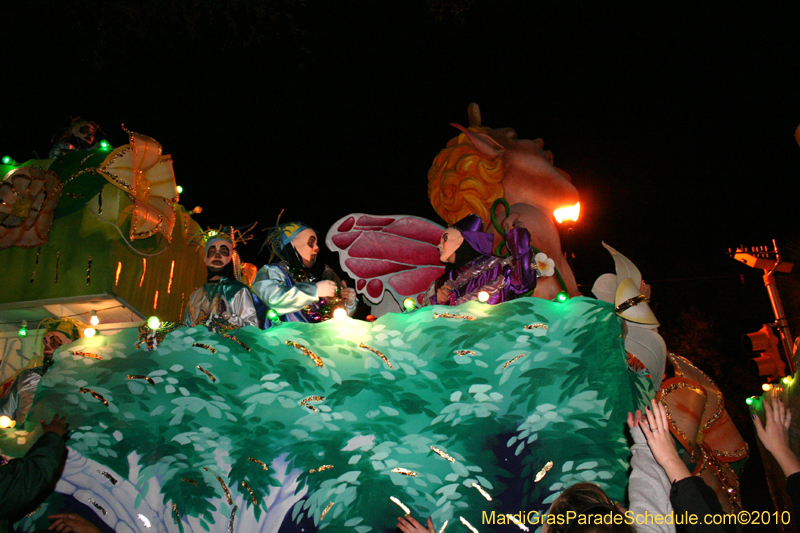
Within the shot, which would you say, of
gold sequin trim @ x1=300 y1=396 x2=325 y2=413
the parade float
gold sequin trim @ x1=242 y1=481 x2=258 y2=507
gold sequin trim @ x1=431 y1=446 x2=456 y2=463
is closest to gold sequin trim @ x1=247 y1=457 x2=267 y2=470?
the parade float

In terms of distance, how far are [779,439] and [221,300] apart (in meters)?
3.04

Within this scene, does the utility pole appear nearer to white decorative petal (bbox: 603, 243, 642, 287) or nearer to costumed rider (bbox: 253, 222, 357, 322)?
white decorative petal (bbox: 603, 243, 642, 287)

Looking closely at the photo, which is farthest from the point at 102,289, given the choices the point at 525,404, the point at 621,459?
the point at 621,459

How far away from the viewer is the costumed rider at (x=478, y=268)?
11.7 feet

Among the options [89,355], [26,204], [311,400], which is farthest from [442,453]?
[26,204]

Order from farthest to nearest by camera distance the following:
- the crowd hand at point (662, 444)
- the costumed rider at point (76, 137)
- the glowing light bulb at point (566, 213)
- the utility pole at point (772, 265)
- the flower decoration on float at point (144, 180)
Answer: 1. the utility pole at point (772, 265)
2. the costumed rider at point (76, 137)
3. the glowing light bulb at point (566, 213)
4. the flower decoration on float at point (144, 180)
5. the crowd hand at point (662, 444)

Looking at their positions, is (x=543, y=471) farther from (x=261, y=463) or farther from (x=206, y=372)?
(x=206, y=372)

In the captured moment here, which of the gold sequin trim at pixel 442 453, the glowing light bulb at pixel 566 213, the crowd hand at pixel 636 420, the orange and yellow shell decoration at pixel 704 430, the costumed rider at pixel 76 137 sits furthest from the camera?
the costumed rider at pixel 76 137

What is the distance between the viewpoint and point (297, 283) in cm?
372

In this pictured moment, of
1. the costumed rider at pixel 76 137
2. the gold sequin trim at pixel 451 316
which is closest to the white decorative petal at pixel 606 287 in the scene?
the gold sequin trim at pixel 451 316

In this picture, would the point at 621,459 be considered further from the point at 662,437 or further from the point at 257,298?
the point at 257,298

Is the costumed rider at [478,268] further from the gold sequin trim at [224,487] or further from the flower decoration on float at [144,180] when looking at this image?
the flower decoration on float at [144,180]

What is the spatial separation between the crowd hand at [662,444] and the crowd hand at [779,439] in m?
0.38

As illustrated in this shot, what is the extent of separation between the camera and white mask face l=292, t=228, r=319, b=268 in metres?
4.13
